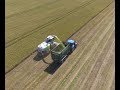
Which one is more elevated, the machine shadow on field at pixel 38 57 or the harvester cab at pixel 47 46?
the harvester cab at pixel 47 46

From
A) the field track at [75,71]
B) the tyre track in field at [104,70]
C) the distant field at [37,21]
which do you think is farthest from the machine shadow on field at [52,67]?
the tyre track in field at [104,70]

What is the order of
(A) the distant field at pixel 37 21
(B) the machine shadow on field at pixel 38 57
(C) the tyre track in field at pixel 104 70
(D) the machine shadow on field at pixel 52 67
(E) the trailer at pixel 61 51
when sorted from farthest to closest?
(A) the distant field at pixel 37 21 < (B) the machine shadow on field at pixel 38 57 < (E) the trailer at pixel 61 51 < (D) the machine shadow on field at pixel 52 67 < (C) the tyre track in field at pixel 104 70

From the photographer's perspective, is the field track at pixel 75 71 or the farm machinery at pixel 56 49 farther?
the farm machinery at pixel 56 49

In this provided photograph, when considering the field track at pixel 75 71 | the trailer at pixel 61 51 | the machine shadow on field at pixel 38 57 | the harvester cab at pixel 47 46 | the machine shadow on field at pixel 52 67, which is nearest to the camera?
the field track at pixel 75 71

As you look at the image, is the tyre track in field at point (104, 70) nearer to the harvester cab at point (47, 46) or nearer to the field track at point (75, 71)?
the field track at point (75, 71)

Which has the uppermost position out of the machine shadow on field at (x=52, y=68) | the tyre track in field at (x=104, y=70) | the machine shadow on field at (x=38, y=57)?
the machine shadow on field at (x=38, y=57)
